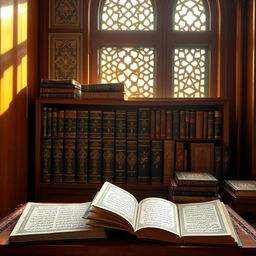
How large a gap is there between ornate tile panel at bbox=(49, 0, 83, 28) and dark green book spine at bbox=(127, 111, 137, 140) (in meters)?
0.85

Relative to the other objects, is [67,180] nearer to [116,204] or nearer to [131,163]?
[131,163]

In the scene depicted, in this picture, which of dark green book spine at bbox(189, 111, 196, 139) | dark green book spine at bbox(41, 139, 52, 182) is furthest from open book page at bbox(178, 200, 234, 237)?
dark green book spine at bbox(41, 139, 52, 182)

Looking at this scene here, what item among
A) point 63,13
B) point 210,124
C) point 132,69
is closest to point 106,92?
point 132,69

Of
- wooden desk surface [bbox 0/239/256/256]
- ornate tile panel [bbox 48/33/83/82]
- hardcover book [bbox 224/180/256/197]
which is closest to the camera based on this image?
wooden desk surface [bbox 0/239/256/256]

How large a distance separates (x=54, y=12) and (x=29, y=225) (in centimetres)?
167

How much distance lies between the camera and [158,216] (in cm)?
97

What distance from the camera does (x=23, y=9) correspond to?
5.53 feet

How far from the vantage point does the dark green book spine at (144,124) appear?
1.76 meters

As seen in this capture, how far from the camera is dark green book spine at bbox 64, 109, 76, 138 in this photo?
5.77ft

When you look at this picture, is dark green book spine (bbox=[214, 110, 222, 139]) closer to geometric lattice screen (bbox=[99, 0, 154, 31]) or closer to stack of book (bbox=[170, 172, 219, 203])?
stack of book (bbox=[170, 172, 219, 203])

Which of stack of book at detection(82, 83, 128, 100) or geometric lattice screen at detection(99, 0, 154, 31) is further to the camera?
geometric lattice screen at detection(99, 0, 154, 31)

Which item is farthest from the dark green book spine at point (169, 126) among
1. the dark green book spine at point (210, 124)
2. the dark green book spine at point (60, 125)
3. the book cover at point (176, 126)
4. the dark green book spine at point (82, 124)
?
the dark green book spine at point (60, 125)

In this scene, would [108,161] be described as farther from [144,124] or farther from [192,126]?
[192,126]

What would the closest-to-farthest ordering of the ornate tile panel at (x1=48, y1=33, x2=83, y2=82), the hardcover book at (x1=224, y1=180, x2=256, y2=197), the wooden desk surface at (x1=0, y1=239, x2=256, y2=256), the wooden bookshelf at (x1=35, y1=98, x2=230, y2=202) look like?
the wooden desk surface at (x1=0, y1=239, x2=256, y2=256) < the hardcover book at (x1=224, y1=180, x2=256, y2=197) < the wooden bookshelf at (x1=35, y1=98, x2=230, y2=202) < the ornate tile panel at (x1=48, y1=33, x2=83, y2=82)
